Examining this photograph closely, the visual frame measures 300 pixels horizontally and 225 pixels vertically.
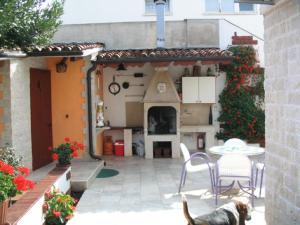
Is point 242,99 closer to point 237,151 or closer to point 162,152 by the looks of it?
point 162,152

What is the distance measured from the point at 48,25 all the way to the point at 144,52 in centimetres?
397

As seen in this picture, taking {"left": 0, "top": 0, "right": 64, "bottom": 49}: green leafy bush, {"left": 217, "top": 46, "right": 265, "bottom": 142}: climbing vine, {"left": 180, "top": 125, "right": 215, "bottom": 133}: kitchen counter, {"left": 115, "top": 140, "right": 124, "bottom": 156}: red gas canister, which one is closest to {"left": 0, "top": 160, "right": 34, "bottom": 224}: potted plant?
{"left": 0, "top": 0, "right": 64, "bottom": 49}: green leafy bush

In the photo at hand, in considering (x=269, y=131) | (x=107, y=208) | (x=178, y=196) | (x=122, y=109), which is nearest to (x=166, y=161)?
(x=122, y=109)

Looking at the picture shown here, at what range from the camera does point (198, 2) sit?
16781mm

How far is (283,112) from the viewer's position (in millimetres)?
5191

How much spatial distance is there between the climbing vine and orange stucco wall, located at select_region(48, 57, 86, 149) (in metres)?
5.02

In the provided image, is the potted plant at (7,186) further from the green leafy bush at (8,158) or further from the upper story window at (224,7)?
the upper story window at (224,7)

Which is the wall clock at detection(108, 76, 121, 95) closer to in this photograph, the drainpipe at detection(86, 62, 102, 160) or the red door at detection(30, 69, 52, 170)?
the drainpipe at detection(86, 62, 102, 160)

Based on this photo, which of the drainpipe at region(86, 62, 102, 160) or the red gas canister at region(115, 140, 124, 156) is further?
the red gas canister at region(115, 140, 124, 156)

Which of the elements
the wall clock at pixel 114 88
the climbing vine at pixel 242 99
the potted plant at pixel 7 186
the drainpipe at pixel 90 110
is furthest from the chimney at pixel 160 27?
the potted plant at pixel 7 186

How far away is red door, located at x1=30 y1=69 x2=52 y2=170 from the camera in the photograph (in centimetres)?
1030

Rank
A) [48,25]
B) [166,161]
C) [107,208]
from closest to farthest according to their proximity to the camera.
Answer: [107,208] → [48,25] → [166,161]

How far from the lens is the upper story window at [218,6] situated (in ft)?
55.9

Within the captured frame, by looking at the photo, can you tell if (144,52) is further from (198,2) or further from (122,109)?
(198,2)
